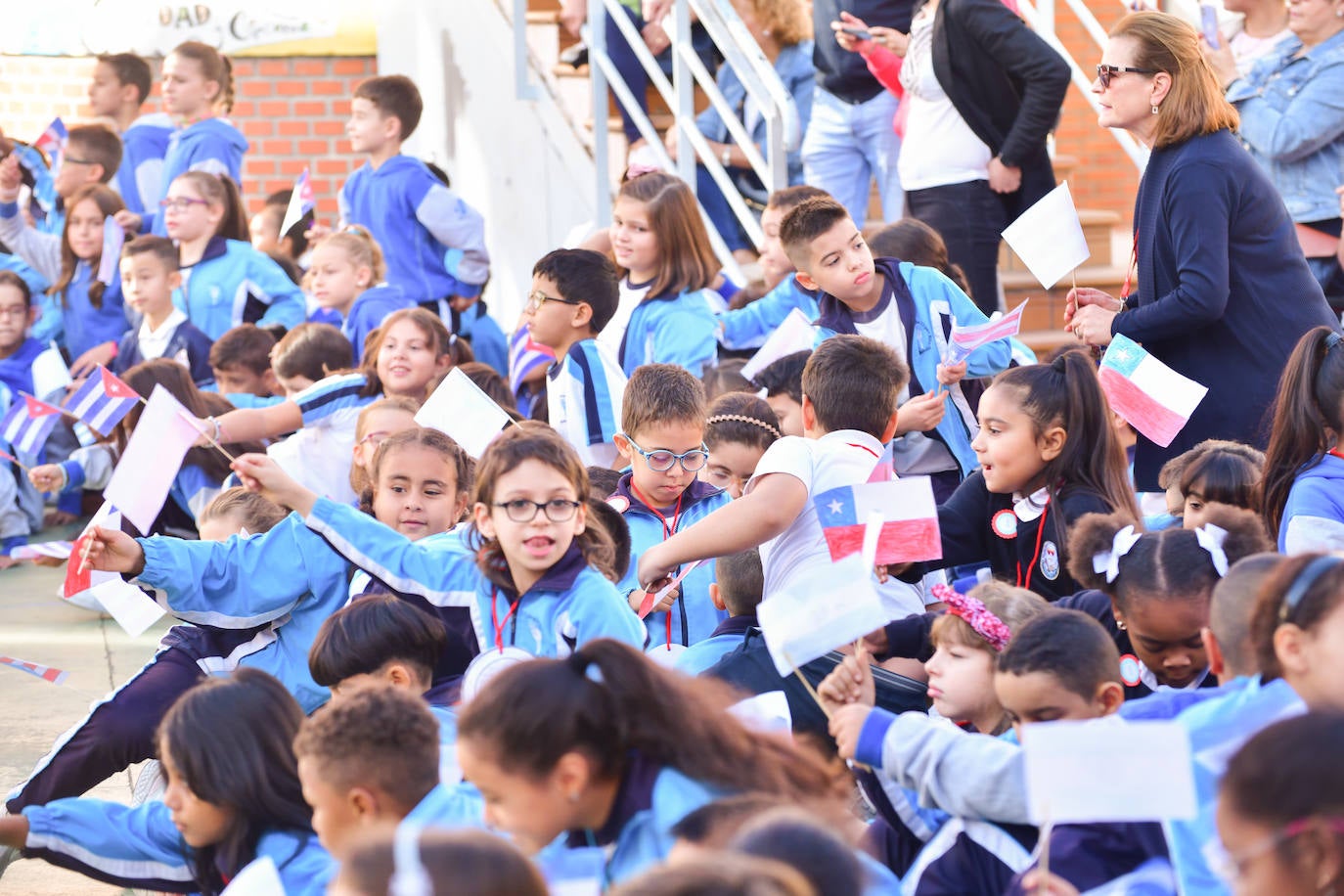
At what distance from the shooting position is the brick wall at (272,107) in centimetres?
1062

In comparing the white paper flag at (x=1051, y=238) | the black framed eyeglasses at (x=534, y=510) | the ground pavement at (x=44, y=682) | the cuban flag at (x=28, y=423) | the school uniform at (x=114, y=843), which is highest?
the white paper flag at (x=1051, y=238)

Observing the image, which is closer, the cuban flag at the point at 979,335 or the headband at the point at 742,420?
the headband at the point at 742,420

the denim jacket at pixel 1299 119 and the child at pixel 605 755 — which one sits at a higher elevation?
the denim jacket at pixel 1299 119

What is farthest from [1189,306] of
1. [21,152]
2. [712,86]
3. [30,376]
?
[21,152]

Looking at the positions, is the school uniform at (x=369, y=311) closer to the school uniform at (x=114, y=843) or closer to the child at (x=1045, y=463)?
the child at (x=1045, y=463)

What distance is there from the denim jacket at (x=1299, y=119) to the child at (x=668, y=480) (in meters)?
2.59

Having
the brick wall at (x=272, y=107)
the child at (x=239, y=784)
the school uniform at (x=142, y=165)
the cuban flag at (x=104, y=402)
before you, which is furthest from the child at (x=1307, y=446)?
the brick wall at (x=272, y=107)

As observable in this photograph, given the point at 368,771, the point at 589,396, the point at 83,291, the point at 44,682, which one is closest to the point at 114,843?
the point at 368,771

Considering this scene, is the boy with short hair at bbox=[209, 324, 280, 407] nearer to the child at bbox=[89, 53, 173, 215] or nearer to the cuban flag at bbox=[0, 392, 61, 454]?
the cuban flag at bbox=[0, 392, 61, 454]

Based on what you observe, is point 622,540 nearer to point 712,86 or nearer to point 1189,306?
point 1189,306

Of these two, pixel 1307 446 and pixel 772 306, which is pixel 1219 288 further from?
pixel 772 306

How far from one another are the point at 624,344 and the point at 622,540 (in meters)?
1.86

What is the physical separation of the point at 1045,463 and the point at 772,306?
234cm

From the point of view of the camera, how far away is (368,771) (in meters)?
2.53
